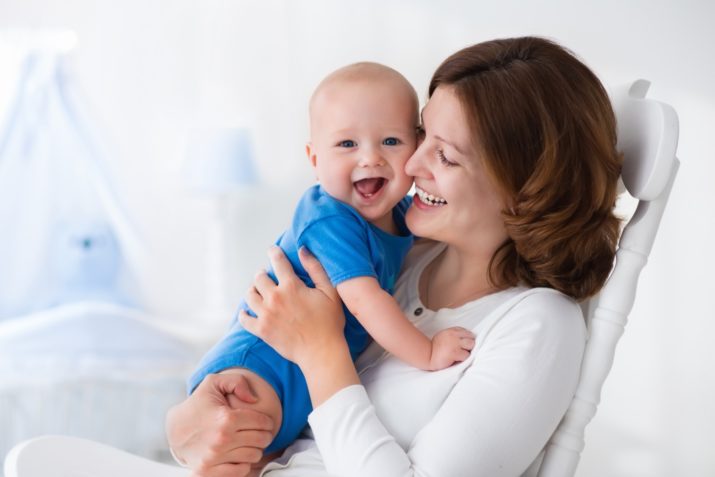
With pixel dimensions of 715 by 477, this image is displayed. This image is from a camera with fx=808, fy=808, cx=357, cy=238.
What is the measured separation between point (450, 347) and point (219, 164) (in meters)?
3.21

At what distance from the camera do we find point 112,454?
165 centimetres

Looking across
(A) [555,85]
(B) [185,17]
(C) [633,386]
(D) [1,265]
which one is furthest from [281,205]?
(A) [555,85]

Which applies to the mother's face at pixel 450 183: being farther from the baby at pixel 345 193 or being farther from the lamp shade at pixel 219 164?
the lamp shade at pixel 219 164

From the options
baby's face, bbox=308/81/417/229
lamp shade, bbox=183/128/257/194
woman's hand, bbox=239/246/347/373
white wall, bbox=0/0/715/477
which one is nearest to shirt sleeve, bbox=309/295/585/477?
woman's hand, bbox=239/246/347/373

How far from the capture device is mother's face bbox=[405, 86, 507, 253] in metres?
1.44

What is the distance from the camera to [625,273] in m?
1.40

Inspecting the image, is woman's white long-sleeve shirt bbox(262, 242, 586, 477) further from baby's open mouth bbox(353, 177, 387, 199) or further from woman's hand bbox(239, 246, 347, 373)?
baby's open mouth bbox(353, 177, 387, 199)

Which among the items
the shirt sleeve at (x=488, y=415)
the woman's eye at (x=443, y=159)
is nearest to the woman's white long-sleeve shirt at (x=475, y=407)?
the shirt sleeve at (x=488, y=415)

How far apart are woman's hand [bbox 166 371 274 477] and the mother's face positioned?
1.47 ft

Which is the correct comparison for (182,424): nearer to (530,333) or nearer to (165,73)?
(530,333)

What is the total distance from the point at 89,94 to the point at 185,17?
74 cm

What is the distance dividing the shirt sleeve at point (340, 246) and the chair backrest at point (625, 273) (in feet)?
1.34

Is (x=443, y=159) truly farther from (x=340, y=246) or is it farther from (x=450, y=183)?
(x=340, y=246)

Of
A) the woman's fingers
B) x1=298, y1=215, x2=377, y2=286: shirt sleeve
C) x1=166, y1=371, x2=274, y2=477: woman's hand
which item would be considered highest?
x1=298, y1=215, x2=377, y2=286: shirt sleeve
